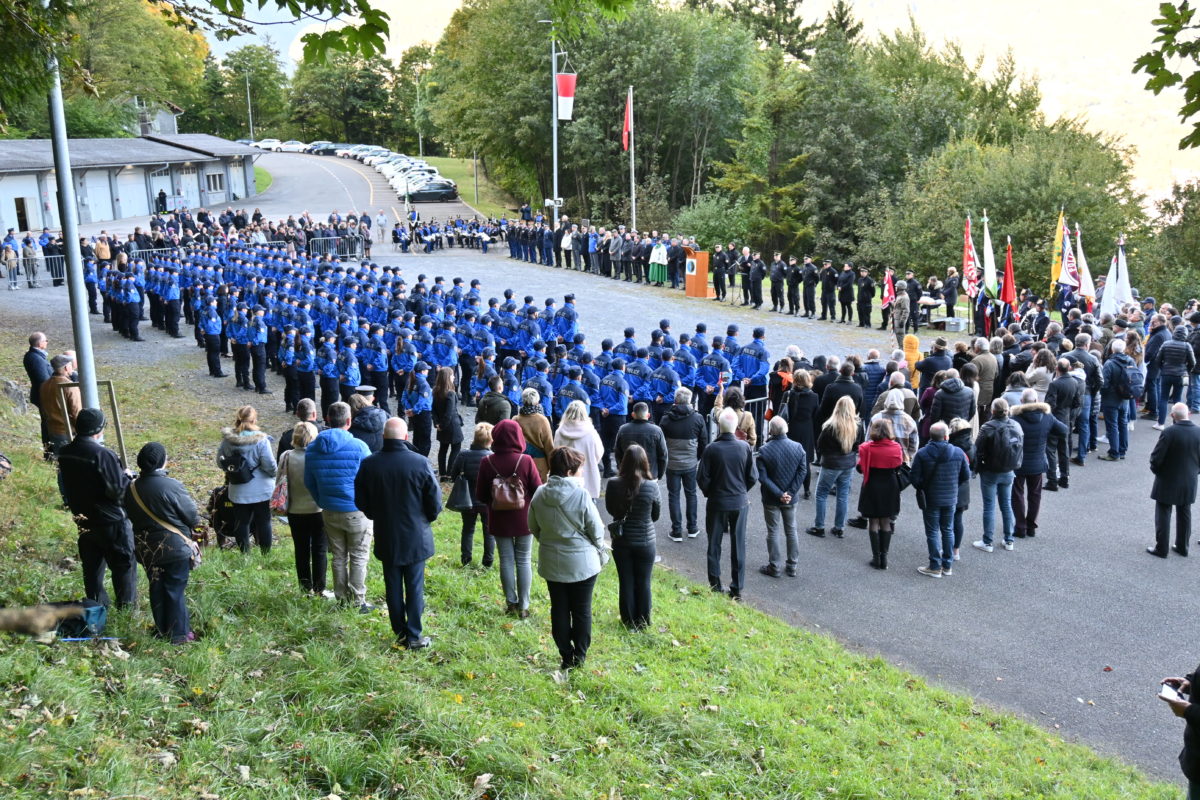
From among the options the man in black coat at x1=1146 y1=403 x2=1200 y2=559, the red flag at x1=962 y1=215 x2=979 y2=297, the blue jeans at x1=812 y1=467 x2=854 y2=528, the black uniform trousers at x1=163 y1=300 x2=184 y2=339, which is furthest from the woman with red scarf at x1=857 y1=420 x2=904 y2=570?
the black uniform trousers at x1=163 y1=300 x2=184 y2=339

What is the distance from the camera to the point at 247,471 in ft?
29.5

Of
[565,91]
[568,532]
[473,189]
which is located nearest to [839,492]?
[568,532]

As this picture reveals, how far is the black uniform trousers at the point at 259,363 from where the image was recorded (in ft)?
60.5

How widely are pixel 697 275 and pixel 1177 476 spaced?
19.6 meters

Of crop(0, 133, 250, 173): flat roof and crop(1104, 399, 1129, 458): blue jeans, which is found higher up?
crop(0, 133, 250, 173): flat roof

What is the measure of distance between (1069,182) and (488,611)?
32134 millimetres

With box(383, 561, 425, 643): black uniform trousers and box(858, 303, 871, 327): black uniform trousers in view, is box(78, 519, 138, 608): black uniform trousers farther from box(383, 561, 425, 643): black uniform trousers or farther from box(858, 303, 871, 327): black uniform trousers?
box(858, 303, 871, 327): black uniform trousers

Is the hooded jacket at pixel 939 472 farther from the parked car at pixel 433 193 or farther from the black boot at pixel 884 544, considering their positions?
the parked car at pixel 433 193

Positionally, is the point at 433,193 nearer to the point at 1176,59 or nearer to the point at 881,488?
the point at 881,488

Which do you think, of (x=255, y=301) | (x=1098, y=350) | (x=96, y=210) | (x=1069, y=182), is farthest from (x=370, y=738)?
(x=96, y=210)

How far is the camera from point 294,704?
6.32m

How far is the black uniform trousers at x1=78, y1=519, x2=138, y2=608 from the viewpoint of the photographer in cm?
716

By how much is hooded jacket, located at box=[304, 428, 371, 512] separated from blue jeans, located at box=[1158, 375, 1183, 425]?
13.7 meters

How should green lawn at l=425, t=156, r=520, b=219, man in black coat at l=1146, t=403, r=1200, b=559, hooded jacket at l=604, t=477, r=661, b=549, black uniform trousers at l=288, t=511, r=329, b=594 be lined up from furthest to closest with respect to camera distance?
green lawn at l=425, t=156, r=520, b=219 → man in black coat at l=1146, t=403, r=1200, b=559 → black uniform trousers at l=288, t=511, r=329, b=594 → hooded jacket at l=604, t=477, r=661, b=549
